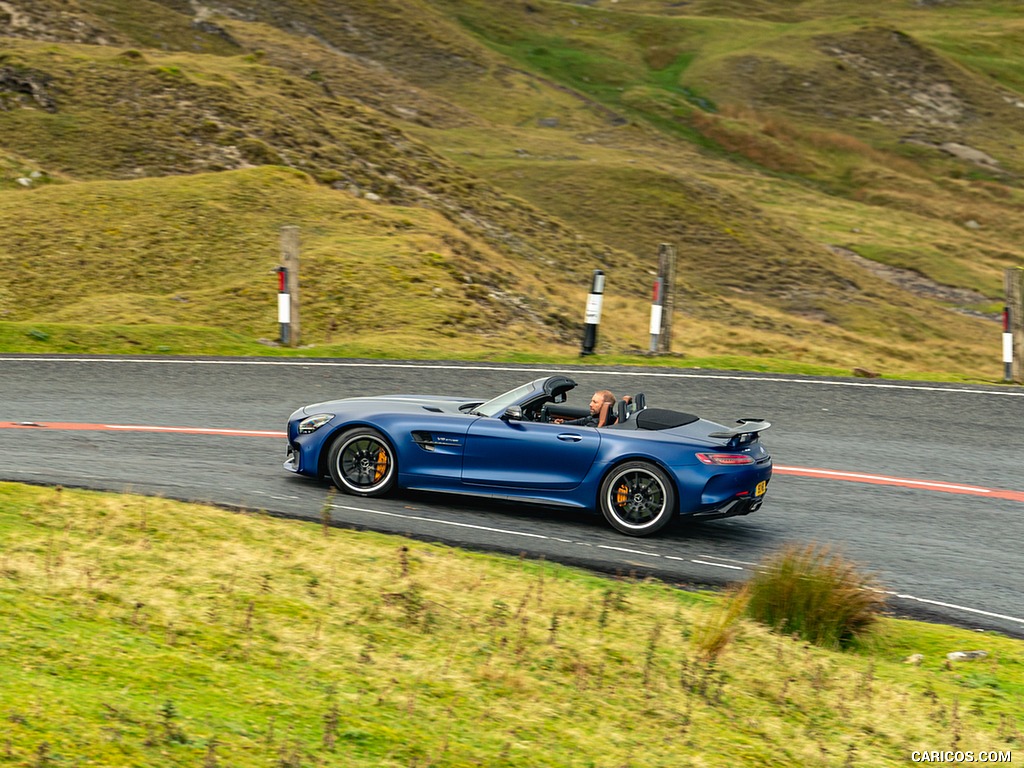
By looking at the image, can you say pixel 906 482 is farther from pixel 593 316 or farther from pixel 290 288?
pixel 290 288

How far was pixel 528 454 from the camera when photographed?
9.91 meters

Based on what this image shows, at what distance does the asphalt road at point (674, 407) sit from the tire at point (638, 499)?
149 millimetres

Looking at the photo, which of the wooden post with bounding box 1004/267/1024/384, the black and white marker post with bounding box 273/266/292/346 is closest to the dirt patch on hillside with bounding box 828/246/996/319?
the wooden post with bounding box 1004/267/1024/384

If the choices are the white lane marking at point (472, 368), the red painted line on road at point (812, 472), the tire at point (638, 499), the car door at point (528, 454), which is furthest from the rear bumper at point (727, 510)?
the white lane marking at point (472, 368)

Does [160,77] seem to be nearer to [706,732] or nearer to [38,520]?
[38,520]

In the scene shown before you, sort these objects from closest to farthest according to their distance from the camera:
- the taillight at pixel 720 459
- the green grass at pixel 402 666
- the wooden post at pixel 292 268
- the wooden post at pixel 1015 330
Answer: the green grass at pixel 402 666 < the taillight at pixel 720 459 < the wooden post at pixel 1015 330 < the wooden post at pixel 292 268

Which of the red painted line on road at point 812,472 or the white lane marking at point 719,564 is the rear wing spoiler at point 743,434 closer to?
the white lane marking at point 719,564

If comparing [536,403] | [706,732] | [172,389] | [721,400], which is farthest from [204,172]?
[706,732]

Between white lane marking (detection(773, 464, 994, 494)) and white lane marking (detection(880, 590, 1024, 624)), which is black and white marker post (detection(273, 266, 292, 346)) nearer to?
white lane marking (detection(773, 464, 994, 494))

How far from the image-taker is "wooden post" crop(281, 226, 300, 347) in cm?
1834

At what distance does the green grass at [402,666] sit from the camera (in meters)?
4.92

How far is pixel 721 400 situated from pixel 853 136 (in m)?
58.3

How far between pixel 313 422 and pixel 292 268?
862 cm

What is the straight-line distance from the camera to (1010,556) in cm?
952
